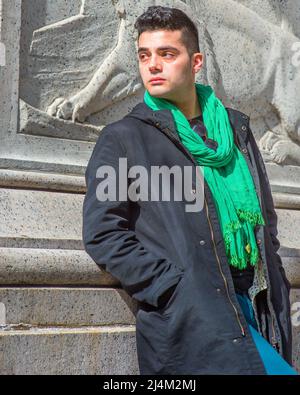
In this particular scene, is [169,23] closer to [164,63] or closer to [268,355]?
[164,63]

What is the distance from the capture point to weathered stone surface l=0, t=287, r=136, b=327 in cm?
322

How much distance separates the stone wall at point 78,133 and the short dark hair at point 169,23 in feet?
2.31

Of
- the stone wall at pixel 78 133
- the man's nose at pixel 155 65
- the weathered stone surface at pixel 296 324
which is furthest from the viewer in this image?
the weathered stone surface at pixel 296 324

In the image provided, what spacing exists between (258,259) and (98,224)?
2.20 ft

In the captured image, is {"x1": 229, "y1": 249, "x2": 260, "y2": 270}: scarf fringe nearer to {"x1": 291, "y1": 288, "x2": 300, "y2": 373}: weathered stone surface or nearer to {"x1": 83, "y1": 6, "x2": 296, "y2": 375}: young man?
{"x1": 83, "y1": 6, "x2": 296, "y2": 375}: young man

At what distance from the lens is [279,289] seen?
134 inches

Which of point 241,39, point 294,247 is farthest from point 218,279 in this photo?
point 241,39

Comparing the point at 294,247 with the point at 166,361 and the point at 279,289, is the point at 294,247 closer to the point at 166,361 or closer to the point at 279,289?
the point at 279,289

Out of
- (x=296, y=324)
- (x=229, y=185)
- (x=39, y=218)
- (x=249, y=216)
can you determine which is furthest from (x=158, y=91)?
(x=296, y=324)

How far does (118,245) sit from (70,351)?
1.68 feet

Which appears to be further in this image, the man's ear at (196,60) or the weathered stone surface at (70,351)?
the man's ear at (196,60)

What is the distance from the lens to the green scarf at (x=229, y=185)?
3234 mm

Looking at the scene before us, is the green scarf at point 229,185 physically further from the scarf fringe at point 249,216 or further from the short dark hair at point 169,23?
the short dark hair at point 169,23

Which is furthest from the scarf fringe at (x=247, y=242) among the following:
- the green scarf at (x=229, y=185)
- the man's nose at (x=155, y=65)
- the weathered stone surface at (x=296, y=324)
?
the weathered stone surface at (x=296, y=324)
